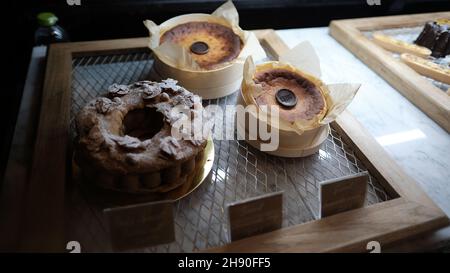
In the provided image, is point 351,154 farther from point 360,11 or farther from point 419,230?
point 360,11

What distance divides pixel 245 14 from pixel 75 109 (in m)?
1.28

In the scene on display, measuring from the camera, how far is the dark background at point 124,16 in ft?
6.98

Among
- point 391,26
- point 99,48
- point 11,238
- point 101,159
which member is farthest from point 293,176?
point 391,26

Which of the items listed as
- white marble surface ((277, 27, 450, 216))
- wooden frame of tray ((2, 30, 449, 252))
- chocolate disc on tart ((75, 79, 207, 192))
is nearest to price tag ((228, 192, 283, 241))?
wooden frame of tray ((2, 30, 449, 252))

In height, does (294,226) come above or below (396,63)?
below

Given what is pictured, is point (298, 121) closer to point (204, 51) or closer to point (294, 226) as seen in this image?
point (294, 226)

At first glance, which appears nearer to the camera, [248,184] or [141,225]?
[141,225]

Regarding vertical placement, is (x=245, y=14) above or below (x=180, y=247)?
above

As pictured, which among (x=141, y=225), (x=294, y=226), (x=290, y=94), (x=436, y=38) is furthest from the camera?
(x=436, y=38)

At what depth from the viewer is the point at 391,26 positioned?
2.45 meters

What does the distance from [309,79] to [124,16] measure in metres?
1.21

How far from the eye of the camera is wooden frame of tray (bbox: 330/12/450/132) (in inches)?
73.3

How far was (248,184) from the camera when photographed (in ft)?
4.76

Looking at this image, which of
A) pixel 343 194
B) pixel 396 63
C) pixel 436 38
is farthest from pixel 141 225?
pixel 436 38
